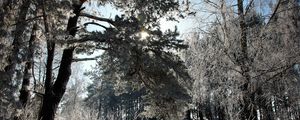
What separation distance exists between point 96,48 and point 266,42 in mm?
5550

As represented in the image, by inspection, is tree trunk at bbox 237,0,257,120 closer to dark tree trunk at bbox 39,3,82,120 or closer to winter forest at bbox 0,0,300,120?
winter forest at bbox 0,0,300,120

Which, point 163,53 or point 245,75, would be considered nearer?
point 163,53

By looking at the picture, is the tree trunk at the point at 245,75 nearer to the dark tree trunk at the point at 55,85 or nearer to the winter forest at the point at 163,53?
the winter forest at the point at 163,53

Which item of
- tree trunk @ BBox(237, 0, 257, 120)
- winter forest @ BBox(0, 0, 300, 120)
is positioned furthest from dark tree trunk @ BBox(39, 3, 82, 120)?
tree trunk @ BBox(237, 0, 257, 120)

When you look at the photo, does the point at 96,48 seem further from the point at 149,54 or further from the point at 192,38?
the point at 192,38

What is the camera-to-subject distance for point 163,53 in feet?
28.8

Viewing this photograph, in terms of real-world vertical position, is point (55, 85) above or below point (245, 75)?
below

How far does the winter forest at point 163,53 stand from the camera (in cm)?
812

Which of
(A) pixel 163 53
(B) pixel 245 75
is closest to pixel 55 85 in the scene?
(A) pixel 163 53

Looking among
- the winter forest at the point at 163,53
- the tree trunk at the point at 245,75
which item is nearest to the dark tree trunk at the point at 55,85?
the winter forest at the point at 163,53

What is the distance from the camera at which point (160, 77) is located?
9.09 metres

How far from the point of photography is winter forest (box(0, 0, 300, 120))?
8.12 m

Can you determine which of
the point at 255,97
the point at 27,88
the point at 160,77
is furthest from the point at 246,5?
the point at 27,88

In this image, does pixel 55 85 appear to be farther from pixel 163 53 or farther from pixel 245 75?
pixel 245 75
